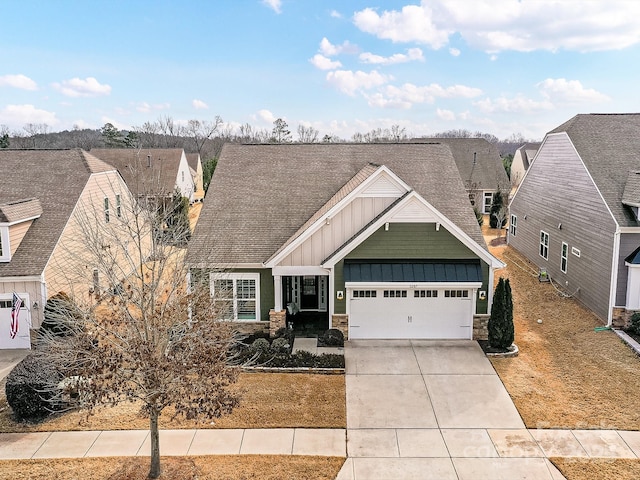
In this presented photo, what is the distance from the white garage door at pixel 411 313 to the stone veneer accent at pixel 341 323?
15cm

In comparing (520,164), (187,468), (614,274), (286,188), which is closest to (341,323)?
(286,188)

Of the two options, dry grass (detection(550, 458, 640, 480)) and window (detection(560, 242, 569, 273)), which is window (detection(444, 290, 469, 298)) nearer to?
dry grass (detection(550, 458, 640, 480))

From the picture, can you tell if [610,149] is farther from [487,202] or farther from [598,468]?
[487,202]

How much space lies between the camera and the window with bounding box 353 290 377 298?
17781 millimetres

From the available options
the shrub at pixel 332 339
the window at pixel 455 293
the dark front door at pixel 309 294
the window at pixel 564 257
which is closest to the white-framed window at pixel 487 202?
the window at pixel 564 257

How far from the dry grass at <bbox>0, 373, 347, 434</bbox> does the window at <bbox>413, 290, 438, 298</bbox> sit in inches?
183

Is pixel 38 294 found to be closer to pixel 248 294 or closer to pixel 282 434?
pixel 248 294

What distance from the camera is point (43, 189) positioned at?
2062 cm

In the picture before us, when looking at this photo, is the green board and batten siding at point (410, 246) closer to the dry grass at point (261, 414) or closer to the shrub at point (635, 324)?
the dry grass at point (261, 414)

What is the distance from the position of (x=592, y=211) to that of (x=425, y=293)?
8588 millimetres

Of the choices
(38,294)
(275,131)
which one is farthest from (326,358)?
(275,131)

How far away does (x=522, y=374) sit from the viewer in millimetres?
15406

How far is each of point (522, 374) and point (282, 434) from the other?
7.87 meters

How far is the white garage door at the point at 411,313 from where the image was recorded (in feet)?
58.4
